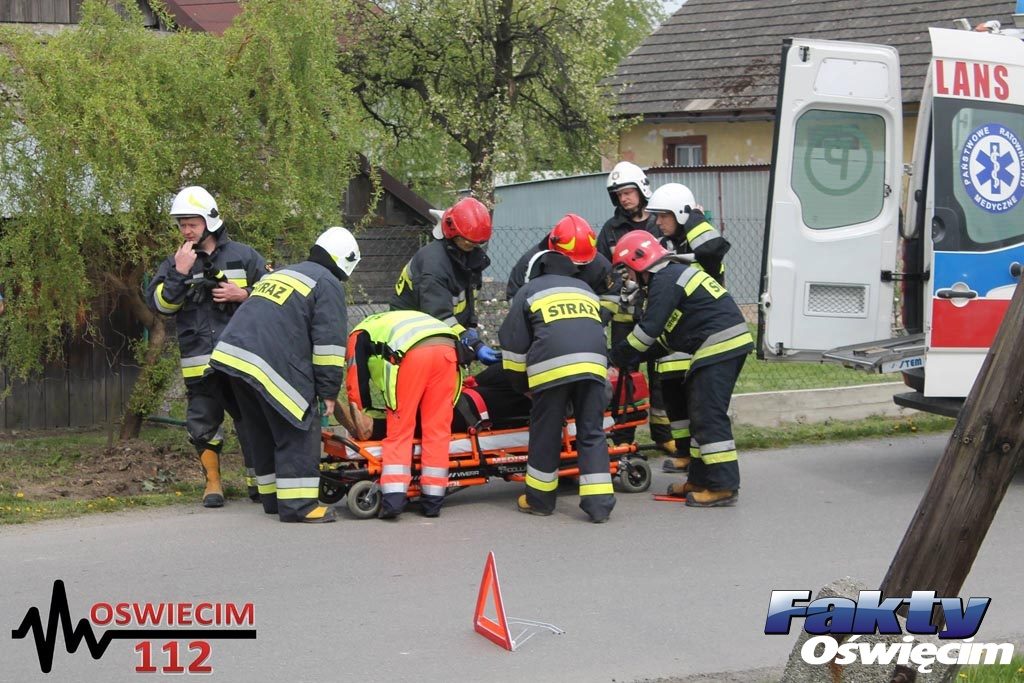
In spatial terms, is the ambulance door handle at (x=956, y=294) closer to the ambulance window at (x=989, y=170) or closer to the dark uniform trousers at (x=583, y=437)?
the ambulance window at (x=989, y=170)

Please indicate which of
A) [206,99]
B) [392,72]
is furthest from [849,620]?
[392,72]

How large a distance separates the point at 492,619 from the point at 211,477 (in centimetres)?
311

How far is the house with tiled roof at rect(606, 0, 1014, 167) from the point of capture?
2158cm

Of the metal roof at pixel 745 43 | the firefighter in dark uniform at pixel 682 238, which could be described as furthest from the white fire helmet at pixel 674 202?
the metal roof at pixel 745 43

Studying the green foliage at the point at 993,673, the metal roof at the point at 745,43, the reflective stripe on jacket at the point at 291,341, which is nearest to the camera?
the green foliage at the point at 993,673

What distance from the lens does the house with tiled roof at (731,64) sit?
70.8 ft

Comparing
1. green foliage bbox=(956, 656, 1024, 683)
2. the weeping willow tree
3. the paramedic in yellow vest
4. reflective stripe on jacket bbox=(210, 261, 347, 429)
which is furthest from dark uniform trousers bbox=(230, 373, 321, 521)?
green foliage bbox=(956, 656, 1024, 683)

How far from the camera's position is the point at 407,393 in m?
8.11

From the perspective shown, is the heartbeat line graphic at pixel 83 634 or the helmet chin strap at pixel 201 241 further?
the helmet chin strap at pixel 201 241

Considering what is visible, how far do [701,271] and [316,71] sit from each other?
3.11 meters

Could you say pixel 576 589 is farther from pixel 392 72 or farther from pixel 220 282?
pixel 392 72

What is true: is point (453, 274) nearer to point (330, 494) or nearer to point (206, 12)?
point (330, 494)

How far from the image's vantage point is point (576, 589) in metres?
6.78

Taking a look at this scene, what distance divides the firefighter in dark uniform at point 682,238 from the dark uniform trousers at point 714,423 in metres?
0.59
